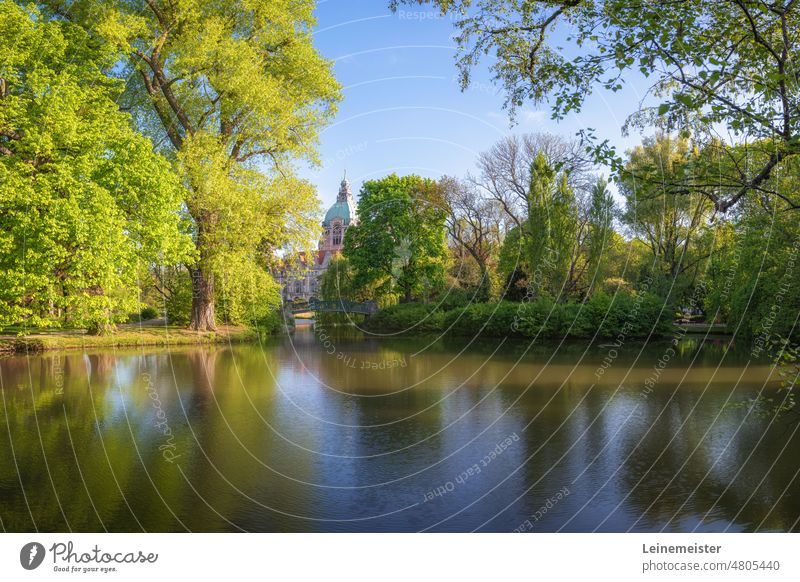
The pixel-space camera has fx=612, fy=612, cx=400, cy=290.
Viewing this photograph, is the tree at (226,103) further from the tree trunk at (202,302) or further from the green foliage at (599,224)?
the green foliage at (599,224)

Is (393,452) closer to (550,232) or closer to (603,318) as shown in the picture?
(603,318)

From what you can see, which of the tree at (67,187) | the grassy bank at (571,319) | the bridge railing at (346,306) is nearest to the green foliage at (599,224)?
the grassy bank at (571,319)

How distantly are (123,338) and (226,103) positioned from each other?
11.1 metres

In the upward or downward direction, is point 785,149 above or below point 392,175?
below

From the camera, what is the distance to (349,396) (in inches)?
583

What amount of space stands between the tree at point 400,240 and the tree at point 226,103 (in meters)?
13.3

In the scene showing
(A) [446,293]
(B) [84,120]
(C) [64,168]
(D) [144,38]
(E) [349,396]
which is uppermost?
(D) [144,38]

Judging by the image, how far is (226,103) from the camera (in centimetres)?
2678

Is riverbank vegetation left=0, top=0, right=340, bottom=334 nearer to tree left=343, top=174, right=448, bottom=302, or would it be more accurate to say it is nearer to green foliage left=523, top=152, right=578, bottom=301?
tree left=343, top=174, right=448, bottom=302

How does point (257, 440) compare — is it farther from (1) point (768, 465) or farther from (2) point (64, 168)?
(2) point (64, 168)

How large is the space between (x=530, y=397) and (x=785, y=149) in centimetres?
963

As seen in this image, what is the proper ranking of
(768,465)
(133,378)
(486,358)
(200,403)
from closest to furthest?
(768,465) < (200,403) < (133,378) < (486,358)

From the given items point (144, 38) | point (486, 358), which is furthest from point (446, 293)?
point (144, 38)

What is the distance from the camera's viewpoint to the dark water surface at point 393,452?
271 inches
